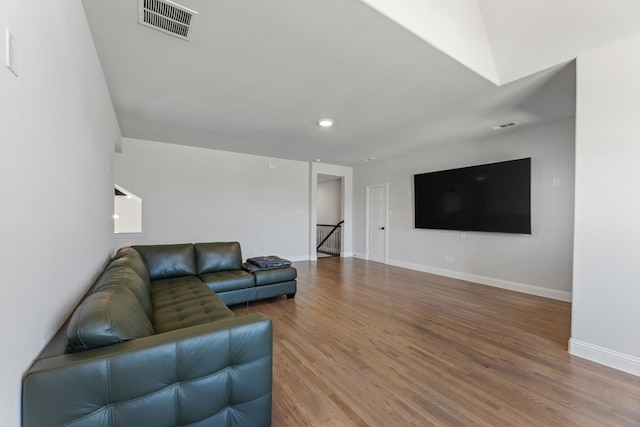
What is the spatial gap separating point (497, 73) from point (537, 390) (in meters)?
2.74

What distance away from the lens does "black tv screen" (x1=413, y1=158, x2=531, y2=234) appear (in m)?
4.19

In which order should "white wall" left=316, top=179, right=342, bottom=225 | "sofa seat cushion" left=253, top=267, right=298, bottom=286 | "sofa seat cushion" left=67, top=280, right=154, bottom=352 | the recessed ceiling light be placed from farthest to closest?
"white wall" left=316, top=179, right=342, bottom=225 → the recessed ceiling light → "sofa seat cushion" left=253, top=267, right=298, bottom=286 → "sofa seat cushion" left=67, top=280, right=154, bottom=352

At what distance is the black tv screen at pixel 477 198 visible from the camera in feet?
13.8

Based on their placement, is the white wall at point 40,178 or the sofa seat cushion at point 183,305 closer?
the white wall at point 40,178

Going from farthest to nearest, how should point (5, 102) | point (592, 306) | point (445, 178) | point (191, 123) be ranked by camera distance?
point (445, 178) → point (191, 123) → point (592, 306) → point (5, 102)

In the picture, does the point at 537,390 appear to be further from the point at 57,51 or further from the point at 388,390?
the point at 57,51

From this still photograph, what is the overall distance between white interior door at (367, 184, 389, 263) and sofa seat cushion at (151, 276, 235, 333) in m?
4.59

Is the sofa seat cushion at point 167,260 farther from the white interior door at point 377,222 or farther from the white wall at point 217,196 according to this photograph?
the white interior door at point 377,222

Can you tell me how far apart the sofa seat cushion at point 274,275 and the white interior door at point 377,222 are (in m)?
3.37

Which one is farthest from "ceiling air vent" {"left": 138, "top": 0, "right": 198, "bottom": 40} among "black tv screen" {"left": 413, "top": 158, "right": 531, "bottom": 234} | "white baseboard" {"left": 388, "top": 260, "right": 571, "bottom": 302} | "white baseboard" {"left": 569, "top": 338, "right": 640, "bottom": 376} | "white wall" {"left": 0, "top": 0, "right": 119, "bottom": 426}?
"white baseboard" {"left": 388, "top": 260, "right": 571, "bottom": 302}

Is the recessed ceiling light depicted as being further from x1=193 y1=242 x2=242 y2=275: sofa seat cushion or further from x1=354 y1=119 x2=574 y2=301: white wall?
x1=354 y1=119 x2=574 y2=301: white wall

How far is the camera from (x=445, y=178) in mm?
5180

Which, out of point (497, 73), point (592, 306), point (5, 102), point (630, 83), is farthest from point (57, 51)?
point (592, 306)

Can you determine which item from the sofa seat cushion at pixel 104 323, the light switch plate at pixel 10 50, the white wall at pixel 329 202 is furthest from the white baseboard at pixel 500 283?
the light switch plate at pixel 10 50
